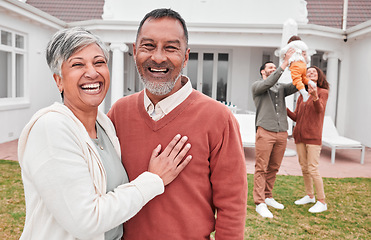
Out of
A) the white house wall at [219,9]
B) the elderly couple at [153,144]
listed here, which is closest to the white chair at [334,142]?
the white house wall at [219,9]

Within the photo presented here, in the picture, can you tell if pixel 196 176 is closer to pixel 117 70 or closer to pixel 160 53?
pixel 160 53

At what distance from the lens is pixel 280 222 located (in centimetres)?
398

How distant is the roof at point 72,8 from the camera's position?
41.9ft

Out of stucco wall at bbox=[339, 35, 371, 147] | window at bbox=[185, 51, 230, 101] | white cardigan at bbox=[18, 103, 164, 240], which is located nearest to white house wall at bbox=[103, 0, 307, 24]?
window at bbox=[185, 51, 230, 101]

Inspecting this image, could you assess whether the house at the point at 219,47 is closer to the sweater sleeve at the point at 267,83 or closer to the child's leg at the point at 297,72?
the sweater sleeve at the point at 267,83

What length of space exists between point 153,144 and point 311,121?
347 centimetres

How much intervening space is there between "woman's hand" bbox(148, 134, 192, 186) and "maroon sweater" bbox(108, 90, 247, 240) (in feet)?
0.15

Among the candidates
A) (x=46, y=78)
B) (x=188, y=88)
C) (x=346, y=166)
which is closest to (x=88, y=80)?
(x=188, y=88)

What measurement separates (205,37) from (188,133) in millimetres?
8748

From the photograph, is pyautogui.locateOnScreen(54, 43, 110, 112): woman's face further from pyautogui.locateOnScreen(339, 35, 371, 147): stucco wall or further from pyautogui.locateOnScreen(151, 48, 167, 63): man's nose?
pyautogui.locateOnScreen(339, 35, 371, 147): stucco wall

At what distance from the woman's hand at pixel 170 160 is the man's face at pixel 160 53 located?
0.27 m

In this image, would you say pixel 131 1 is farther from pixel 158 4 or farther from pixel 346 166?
pixel 346 166

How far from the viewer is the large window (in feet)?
27.7

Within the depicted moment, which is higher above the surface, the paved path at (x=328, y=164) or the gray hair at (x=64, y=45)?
the gray hair at (x=64, y=45)
